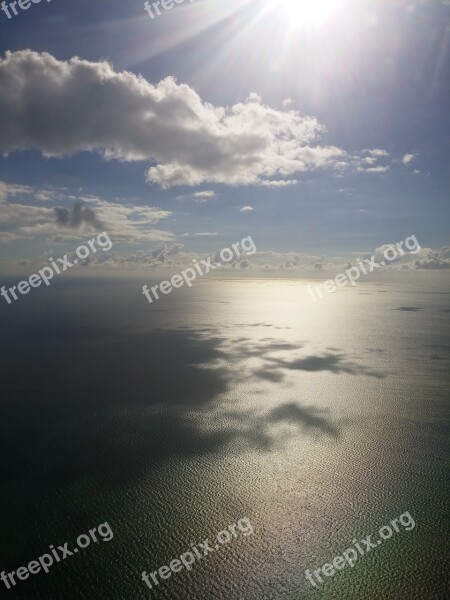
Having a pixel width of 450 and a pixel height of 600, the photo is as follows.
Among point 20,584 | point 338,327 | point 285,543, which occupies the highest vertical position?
point 20,584

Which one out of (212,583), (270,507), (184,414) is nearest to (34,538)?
(212,583)

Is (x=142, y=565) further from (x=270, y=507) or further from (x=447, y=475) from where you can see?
(x=447, y=475)

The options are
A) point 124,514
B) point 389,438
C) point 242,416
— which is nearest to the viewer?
point 124,514

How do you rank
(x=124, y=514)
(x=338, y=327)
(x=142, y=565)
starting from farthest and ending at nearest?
(x=338, y=327) < (x=124, y=514) < (x=142, y=565)

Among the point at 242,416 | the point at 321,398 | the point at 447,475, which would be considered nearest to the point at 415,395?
the point at 321,398

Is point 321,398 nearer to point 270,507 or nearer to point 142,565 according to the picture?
point 270,507

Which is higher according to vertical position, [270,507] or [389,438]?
[270,507]

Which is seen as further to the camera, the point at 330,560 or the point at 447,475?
the point at 447,475
